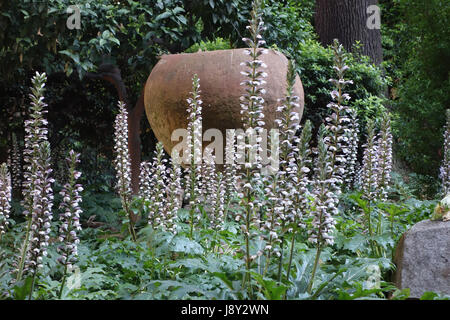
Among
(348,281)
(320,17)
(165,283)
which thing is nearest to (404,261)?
(348,281)

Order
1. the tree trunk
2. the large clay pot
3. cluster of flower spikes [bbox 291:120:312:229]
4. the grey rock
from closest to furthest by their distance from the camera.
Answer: cluster of flower spikes [bbox 291:120:312:229] < the grey rock < the large clay pot < the tree trunk

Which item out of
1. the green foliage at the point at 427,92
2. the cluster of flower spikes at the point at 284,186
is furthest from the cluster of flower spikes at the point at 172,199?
the green foliage at the point at 427,92

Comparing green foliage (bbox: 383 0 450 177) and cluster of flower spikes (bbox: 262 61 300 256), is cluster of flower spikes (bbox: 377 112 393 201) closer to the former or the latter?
cluster of flower spikes (bbox: 262 61 300 256)

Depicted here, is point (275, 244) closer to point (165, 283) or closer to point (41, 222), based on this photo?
point (165, 283)

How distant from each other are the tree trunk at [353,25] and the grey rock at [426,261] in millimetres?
7818

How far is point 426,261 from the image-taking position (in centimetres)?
374

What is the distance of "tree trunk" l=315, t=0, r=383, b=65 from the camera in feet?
35.8

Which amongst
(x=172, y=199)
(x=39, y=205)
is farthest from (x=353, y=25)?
(x=39, y=205)

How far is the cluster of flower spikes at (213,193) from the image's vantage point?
4.66 m

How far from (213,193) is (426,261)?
2068 millimetres

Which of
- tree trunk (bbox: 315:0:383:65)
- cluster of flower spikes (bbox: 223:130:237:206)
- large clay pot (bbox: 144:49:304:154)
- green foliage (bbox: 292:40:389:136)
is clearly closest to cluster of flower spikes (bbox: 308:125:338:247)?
cluster of flower spikes (bbox: 223:130:237:206)

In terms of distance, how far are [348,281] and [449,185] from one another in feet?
10.5

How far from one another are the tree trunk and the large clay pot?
16.6 ft

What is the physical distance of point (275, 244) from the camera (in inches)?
123
